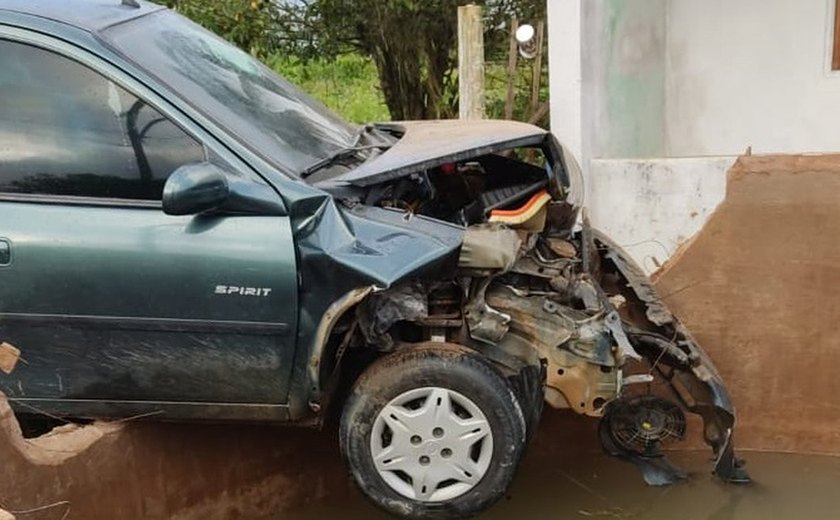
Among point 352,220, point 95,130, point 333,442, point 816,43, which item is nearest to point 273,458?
point 333,442

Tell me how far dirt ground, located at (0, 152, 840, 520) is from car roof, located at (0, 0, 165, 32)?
1.68 metres

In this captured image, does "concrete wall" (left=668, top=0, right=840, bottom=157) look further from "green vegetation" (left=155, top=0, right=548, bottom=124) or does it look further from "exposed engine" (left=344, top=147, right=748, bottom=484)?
"exposed engine" (left=344, top=147, right=748, bottom=484)

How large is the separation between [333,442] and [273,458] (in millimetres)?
303

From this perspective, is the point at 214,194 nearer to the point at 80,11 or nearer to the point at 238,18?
the point at 80,11

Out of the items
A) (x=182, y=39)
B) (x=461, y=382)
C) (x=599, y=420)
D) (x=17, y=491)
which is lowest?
(x=599, y=420)

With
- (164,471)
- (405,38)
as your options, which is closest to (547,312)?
(164,471)

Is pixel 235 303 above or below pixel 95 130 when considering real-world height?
below

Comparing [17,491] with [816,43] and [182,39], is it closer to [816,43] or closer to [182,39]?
[182,39]

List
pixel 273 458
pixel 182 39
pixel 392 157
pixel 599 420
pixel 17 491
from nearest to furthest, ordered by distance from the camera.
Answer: pixel 17 491 < pixel 392 157 < pixel 182 39 < pixel 273 458 < pixel 599 420

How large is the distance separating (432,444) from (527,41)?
469cm

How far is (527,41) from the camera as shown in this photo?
7426mm

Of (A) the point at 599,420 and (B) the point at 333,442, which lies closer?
(B) the point at 333,442

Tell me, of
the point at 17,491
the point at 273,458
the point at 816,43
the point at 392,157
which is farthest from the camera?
the point at 816,43

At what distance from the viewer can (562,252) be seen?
13.5 feet
